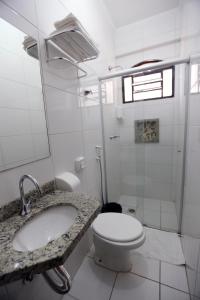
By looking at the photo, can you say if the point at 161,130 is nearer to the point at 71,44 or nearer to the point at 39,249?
the point at 71,44

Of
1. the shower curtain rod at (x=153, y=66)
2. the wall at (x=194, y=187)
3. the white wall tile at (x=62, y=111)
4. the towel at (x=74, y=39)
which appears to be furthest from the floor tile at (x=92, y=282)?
the shower curtain rod at (x=153, y=66)

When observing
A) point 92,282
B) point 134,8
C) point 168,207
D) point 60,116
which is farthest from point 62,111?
point 168,207

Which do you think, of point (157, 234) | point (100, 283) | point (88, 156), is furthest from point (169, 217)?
point (88, 156)

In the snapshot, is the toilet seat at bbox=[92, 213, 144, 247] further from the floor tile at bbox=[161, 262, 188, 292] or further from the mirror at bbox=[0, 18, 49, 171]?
the mirror at bbox=[0, 18, 49, 171]

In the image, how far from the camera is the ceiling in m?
1.73

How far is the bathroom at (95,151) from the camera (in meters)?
0.73

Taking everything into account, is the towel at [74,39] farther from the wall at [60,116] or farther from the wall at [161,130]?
the wall at [161,130]

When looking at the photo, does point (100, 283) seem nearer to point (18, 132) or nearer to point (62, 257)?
point (62, 257)

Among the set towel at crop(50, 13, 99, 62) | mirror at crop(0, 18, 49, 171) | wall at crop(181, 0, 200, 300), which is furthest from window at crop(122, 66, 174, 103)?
mirror at crop(0, 18, 49, 171)

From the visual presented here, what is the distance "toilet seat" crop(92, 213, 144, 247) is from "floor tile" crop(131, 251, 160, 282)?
383mm

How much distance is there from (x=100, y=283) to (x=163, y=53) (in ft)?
9.05

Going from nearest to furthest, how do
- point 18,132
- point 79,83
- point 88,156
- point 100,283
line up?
point 18,132 < point 100,283 < point 79,83 < point 88,156

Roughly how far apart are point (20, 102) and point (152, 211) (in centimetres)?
208

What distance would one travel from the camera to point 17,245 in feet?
2.08
